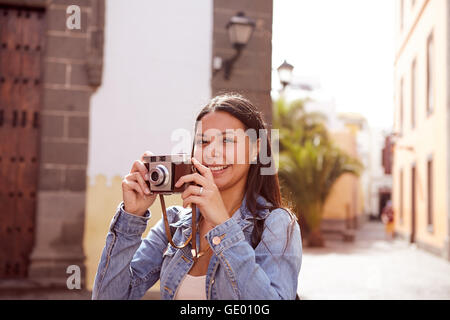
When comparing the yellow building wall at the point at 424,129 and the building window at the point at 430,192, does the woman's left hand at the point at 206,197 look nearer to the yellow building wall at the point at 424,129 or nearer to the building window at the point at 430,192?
the yellow building wall at the point at 424,129

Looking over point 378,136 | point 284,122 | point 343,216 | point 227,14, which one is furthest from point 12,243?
point 378,136

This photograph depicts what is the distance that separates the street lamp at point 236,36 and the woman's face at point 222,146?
398cm

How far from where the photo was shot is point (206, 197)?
144cm

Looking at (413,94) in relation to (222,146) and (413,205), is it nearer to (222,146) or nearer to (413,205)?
(413,205)

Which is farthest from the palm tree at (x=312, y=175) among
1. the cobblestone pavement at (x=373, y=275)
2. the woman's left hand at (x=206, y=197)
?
the woman's left hand at (x=206, y=197)

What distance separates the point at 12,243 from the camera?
5602mm

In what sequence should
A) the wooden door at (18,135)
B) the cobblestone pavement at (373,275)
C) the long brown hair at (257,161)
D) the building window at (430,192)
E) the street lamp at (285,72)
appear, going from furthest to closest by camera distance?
the building window at (430,192), the street lamp at (285,72), the cobblestone pavement at (373,275), the wooden door at (18,135), the long brown hair at (257,161)

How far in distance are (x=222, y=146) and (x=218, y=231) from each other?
0.30 m

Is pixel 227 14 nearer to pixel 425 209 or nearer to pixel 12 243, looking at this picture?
pixel 12 243

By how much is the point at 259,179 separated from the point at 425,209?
13.4 m

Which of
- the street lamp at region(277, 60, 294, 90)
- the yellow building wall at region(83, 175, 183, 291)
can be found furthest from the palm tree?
the yellow building wall at region(83, 175, 183, 291)

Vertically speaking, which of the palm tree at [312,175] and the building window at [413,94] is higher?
the building window at [413,94]

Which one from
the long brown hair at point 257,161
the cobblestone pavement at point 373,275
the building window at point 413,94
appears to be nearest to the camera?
the long brown hair at point 257,161

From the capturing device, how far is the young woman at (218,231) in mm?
1441
